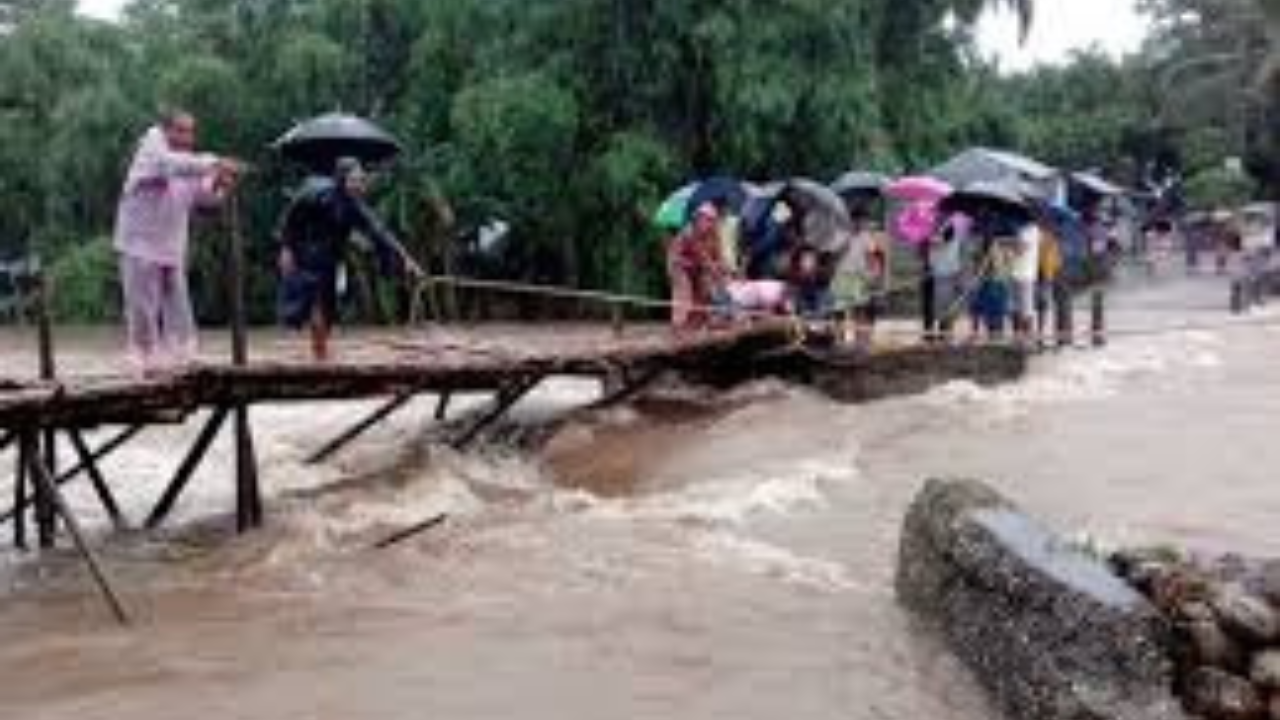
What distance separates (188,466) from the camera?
12.8 meters

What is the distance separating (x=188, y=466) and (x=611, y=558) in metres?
2.74

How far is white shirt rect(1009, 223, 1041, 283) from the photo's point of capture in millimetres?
19750

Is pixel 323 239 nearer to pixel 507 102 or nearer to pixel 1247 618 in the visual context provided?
pixel 1247 618

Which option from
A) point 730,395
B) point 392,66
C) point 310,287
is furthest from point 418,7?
point 310,287

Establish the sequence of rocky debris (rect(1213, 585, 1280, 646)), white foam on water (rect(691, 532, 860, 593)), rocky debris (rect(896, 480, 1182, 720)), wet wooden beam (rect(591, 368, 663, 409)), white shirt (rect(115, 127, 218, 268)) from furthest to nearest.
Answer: wet wooden beam (rect(591, 368, 663, 409)) < white shirt (rect(115, 127, 218, 268)) < white foam on water (rect(691, 532, 860, 593)) < rocky debris (rect(1213, 585, 1280, 646)) < rocky debris (rect(896, 480, 1182, 720))

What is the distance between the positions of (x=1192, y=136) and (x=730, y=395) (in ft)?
101

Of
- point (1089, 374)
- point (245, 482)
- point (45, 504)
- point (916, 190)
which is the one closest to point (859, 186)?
point (916, 190)

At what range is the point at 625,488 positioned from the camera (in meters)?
14.5

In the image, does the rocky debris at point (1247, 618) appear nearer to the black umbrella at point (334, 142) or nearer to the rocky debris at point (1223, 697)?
the rocky debris at point (1223, 697)

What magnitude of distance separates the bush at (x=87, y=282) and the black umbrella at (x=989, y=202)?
601 inches

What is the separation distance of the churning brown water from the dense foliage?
1031 cm

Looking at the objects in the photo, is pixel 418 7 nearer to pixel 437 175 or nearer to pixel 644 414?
pixel 437 175

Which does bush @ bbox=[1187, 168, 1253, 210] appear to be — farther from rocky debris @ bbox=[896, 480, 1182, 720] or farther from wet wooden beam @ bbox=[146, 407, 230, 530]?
rocky debris @ bbox=[896, 480, 1182, 720]

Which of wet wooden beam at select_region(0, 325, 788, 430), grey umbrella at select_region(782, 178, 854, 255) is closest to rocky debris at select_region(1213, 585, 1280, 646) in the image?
wet wooden beam at select_region(0, 325, 788, 430)
